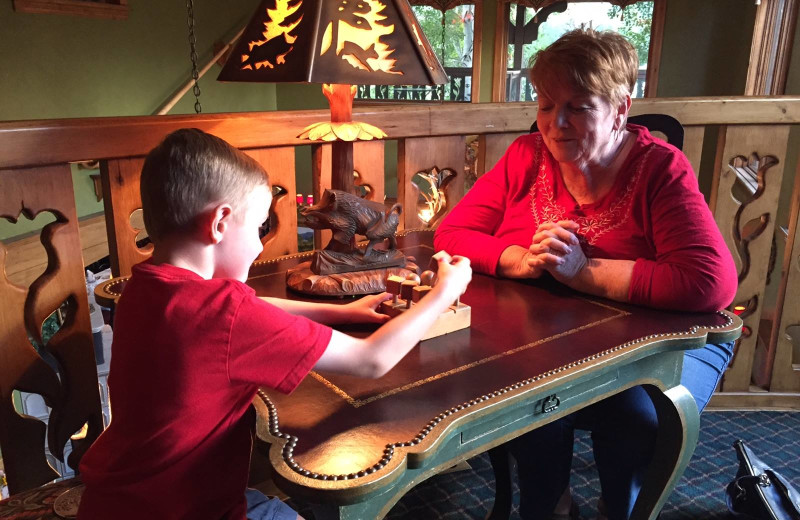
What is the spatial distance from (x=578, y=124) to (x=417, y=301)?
60 centimetres

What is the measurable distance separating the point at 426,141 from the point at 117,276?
1018 mm

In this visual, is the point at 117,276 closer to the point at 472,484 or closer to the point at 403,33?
the point at 403,33

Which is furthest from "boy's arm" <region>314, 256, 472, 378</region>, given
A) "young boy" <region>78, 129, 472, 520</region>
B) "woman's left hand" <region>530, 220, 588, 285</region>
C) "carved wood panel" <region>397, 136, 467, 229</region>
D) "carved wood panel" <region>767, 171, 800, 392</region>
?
"carved wood panel" <region>767, 171, 800, 392</region>

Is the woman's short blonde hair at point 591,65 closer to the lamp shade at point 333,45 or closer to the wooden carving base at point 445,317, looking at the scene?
the lamp shade at point 333,45

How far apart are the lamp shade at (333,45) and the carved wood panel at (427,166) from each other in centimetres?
71

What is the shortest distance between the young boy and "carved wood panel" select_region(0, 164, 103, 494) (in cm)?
72

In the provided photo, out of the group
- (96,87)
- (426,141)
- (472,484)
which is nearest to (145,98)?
(96,87)

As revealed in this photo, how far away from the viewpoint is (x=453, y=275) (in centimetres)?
118

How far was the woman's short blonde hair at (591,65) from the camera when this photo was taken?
58.4 inches

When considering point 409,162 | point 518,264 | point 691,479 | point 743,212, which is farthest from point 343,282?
point 743,212

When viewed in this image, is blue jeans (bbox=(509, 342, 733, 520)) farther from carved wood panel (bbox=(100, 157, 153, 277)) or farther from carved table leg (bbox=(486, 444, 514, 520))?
carved wood panel (bbox=(100, 157, 153, 277))

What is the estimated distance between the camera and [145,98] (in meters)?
6.48

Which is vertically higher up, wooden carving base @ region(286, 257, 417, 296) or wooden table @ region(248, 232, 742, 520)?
wooden carving base @ region(286, 257, 417, 296)

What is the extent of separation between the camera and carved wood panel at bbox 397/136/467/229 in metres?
2.18
